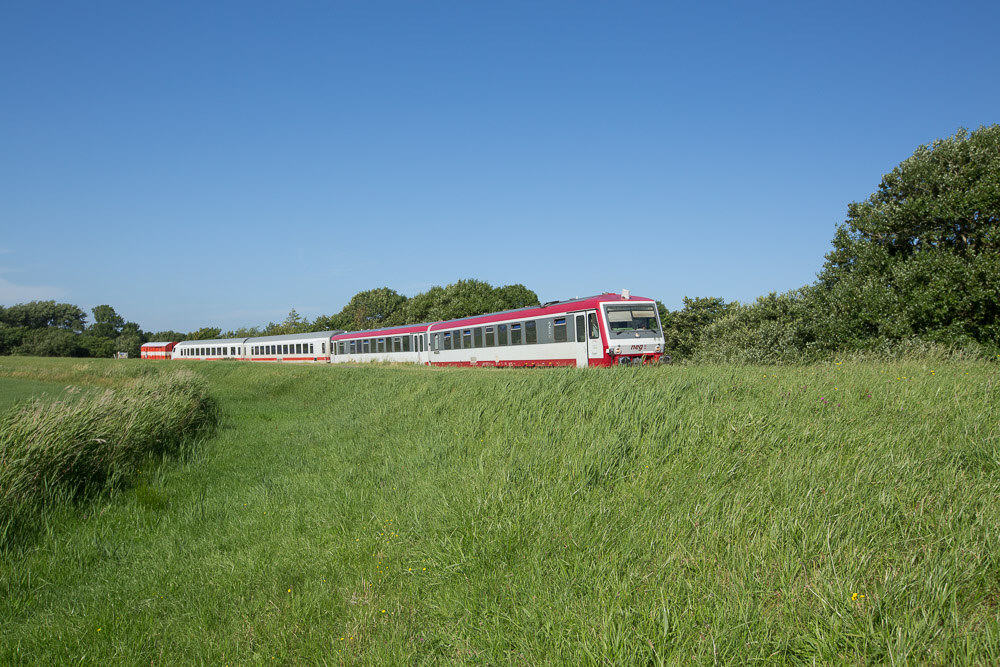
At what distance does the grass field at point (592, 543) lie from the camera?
3303mm

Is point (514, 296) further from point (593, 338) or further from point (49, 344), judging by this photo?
point (49, 344)

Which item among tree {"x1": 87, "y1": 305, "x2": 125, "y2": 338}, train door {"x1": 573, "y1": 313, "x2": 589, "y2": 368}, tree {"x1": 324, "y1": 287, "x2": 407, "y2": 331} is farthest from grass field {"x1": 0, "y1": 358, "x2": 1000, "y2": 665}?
tree {"x1": 87, "y1": 305, "x2": 125, "y2": 338}

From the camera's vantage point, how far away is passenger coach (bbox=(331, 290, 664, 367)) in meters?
22.2

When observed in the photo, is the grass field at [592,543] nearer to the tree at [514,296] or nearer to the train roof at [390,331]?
the train roof at [390,331]

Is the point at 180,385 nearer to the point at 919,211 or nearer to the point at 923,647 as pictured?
the point at 923,647

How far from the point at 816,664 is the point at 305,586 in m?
4.81

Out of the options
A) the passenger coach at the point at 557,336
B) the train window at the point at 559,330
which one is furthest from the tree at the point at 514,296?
the train window at the point at 559,330

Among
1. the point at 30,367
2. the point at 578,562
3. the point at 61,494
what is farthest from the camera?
the point at 30,367

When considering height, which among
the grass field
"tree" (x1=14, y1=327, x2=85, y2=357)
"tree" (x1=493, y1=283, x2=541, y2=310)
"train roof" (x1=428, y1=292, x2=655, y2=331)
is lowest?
the grass field

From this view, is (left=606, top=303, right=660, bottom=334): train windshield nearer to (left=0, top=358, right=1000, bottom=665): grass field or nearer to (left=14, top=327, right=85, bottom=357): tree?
(left=0, top=358, right=1000, bottom=665): grass field

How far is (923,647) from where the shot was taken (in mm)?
2805

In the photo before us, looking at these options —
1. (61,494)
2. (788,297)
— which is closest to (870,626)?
(61,494)

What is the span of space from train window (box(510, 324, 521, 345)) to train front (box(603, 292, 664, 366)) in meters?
5.92

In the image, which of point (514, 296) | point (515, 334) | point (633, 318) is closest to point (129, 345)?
point (514, 296)
